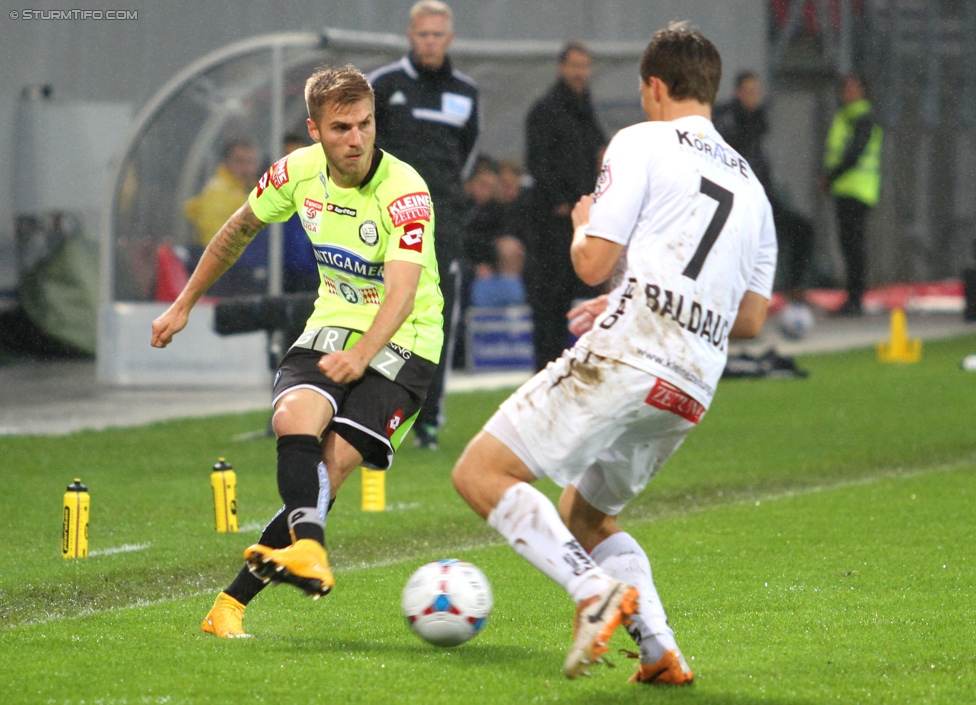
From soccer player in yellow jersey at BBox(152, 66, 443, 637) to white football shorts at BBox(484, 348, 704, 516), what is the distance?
891 millimetres

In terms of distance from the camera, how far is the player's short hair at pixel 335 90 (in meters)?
4.93

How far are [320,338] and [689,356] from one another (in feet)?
5.12

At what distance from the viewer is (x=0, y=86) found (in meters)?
14.7

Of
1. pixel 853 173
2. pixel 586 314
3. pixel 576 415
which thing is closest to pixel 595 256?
pixel 586 314

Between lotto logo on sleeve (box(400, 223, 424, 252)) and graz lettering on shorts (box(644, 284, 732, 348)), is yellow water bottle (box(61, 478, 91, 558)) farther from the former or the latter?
graz lettering on shorts (box(644, 284, 732, 348))

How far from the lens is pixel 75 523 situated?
6.35 meters

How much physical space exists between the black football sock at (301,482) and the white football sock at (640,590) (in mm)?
935

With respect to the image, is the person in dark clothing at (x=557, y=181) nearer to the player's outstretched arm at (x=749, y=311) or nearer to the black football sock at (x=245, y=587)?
the black football sock at (x=245, y=587)

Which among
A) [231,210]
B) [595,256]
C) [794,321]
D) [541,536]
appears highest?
[595,256]

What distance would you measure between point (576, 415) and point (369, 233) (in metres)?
1.39

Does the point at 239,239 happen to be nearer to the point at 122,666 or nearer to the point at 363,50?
the point at 122,666

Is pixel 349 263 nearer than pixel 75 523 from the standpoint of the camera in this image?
Yes
